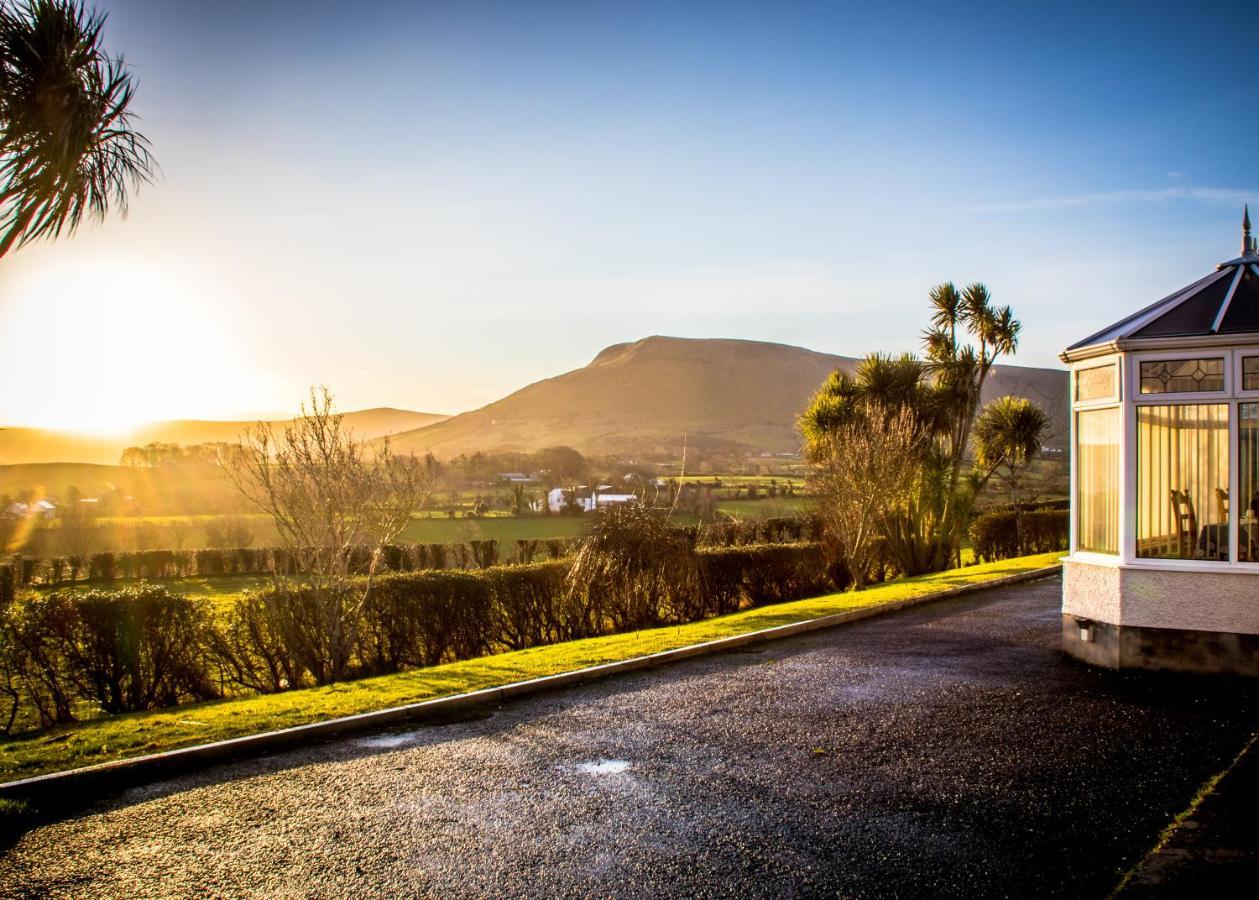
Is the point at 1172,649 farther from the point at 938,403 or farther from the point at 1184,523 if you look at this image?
the point at 938,403

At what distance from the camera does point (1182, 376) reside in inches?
335

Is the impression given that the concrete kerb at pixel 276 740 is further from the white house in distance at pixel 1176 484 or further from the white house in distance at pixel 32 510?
the white house in distance at pixel 32 510

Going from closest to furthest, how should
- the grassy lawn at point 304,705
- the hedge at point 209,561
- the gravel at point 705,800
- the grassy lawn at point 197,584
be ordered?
the gravel at point 705,800 < the grassy lawn at point 304,705 < the hedge at point 209,561 < the grassy lawn at point 197,584

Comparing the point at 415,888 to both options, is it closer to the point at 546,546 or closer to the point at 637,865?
the point at 637,865

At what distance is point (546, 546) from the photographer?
25516mm

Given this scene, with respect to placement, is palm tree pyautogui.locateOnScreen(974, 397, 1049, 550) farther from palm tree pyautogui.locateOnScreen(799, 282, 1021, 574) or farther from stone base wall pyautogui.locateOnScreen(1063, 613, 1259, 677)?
stone base wall pyautogui.locateOnScreen(1063, 613, 1259, 677)

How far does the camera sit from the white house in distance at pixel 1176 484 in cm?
831

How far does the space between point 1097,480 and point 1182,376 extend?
1.34 meters

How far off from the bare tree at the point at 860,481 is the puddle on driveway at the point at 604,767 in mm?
13393

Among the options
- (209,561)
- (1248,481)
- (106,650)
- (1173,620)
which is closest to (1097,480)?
(1248,481)

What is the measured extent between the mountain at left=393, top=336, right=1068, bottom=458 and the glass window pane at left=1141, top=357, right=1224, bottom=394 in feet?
206

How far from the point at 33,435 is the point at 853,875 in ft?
193

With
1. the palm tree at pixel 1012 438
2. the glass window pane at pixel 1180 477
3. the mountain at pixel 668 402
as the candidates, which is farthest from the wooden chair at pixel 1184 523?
the mountain at pixel 668 402

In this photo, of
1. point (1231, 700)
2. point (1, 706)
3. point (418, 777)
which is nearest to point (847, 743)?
point (418, 777)
